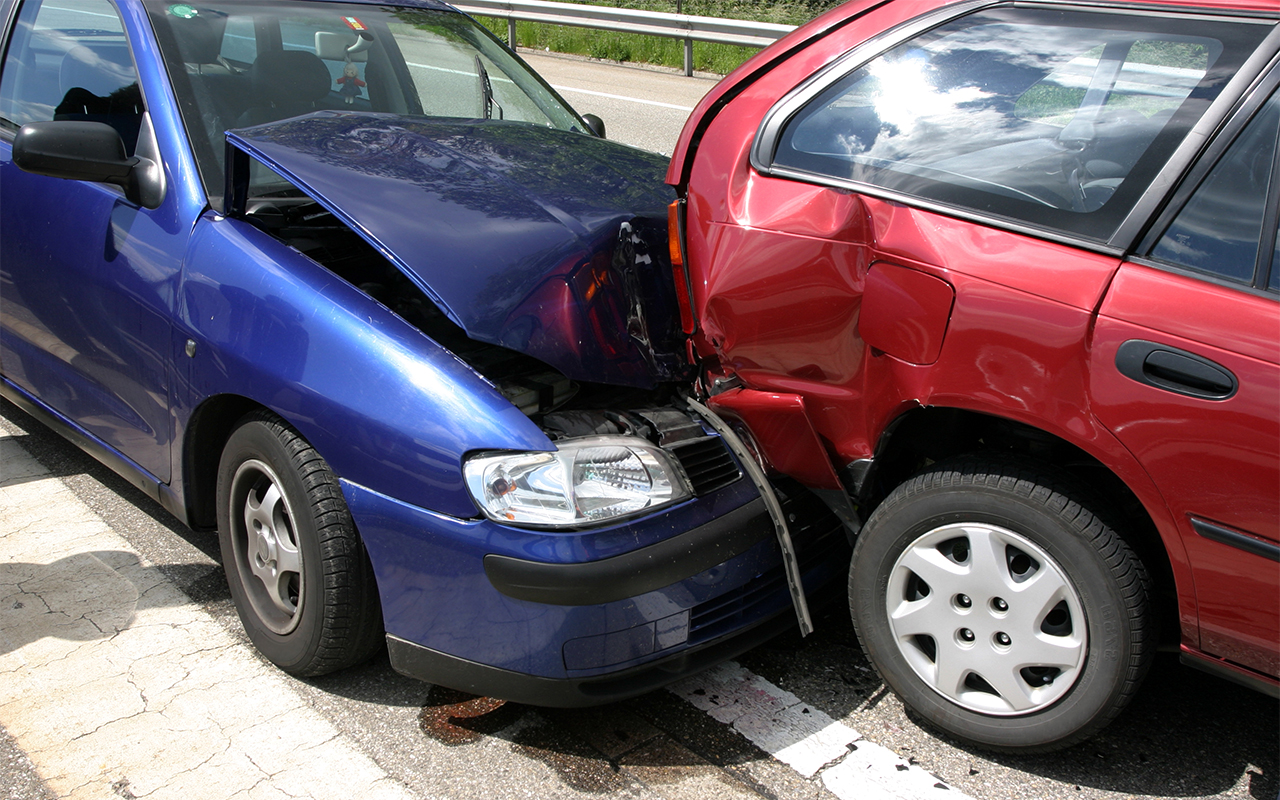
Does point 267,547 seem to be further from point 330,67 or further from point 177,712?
point 330,67

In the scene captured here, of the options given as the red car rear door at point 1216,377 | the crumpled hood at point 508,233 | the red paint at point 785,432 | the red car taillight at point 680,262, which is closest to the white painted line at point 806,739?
the red paint at point 785,432

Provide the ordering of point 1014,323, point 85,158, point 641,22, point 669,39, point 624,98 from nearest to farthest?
point 1014,323
point 85,158
point 624,98
point 641,22
point 669,39

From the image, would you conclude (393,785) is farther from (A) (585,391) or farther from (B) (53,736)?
(A) (585,391)

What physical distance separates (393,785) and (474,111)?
101 inches

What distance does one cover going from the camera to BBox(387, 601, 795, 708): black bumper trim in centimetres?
241

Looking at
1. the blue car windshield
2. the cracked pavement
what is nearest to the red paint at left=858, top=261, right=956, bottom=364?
the cracked pavement

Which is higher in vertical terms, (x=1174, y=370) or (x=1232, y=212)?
(x=1232, y=212)

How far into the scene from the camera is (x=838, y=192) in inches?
97.5

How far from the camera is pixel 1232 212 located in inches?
82.2

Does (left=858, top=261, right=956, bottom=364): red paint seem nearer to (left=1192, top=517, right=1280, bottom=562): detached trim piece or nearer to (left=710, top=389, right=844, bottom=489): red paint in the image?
(left=710, top=389, right=844, bottom=489): red paint

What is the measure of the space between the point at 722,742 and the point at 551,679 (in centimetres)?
47

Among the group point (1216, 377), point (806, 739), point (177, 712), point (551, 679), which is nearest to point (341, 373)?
point (551, 679)

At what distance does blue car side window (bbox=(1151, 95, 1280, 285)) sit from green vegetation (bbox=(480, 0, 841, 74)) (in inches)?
457

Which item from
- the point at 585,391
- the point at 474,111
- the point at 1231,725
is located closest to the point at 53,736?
the point at 585,391
